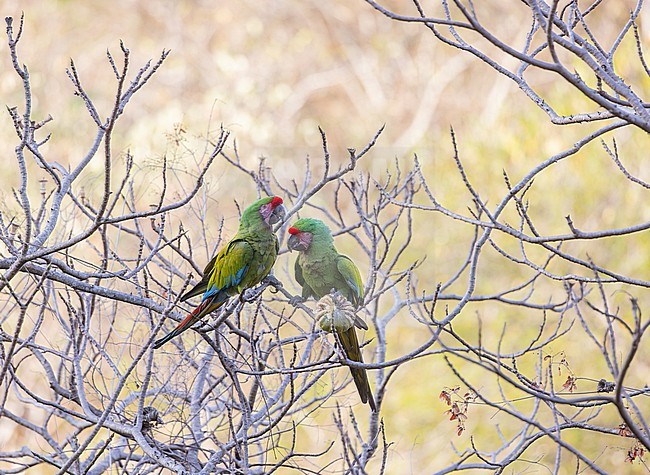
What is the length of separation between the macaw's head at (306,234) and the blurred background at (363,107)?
328 cm

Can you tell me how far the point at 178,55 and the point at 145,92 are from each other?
0.84 meters

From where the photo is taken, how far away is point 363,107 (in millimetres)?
11602

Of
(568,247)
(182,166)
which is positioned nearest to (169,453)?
(182,166)

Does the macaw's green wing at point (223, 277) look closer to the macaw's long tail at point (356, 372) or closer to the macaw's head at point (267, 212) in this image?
the macaw's head at point (267, 212)

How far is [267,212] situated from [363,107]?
9.35 m

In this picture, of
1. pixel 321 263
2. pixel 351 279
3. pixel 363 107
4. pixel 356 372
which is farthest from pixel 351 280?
pixel 363 107

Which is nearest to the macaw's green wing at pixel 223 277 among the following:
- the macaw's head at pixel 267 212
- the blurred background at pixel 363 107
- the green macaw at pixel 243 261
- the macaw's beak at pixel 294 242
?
the green macaw at pixel 243 261

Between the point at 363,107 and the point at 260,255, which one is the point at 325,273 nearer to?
the point at 260,255

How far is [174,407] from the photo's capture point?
7.66 ft

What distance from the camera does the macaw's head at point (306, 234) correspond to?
2.56 m

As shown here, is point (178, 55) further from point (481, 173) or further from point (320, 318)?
point (320, 318)

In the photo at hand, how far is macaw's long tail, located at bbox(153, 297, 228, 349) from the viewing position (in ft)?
6.24

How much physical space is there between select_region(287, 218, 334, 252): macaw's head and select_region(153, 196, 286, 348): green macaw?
0.41ft

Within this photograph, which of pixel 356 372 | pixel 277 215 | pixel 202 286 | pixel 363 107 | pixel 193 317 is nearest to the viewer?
pixel 193 317
